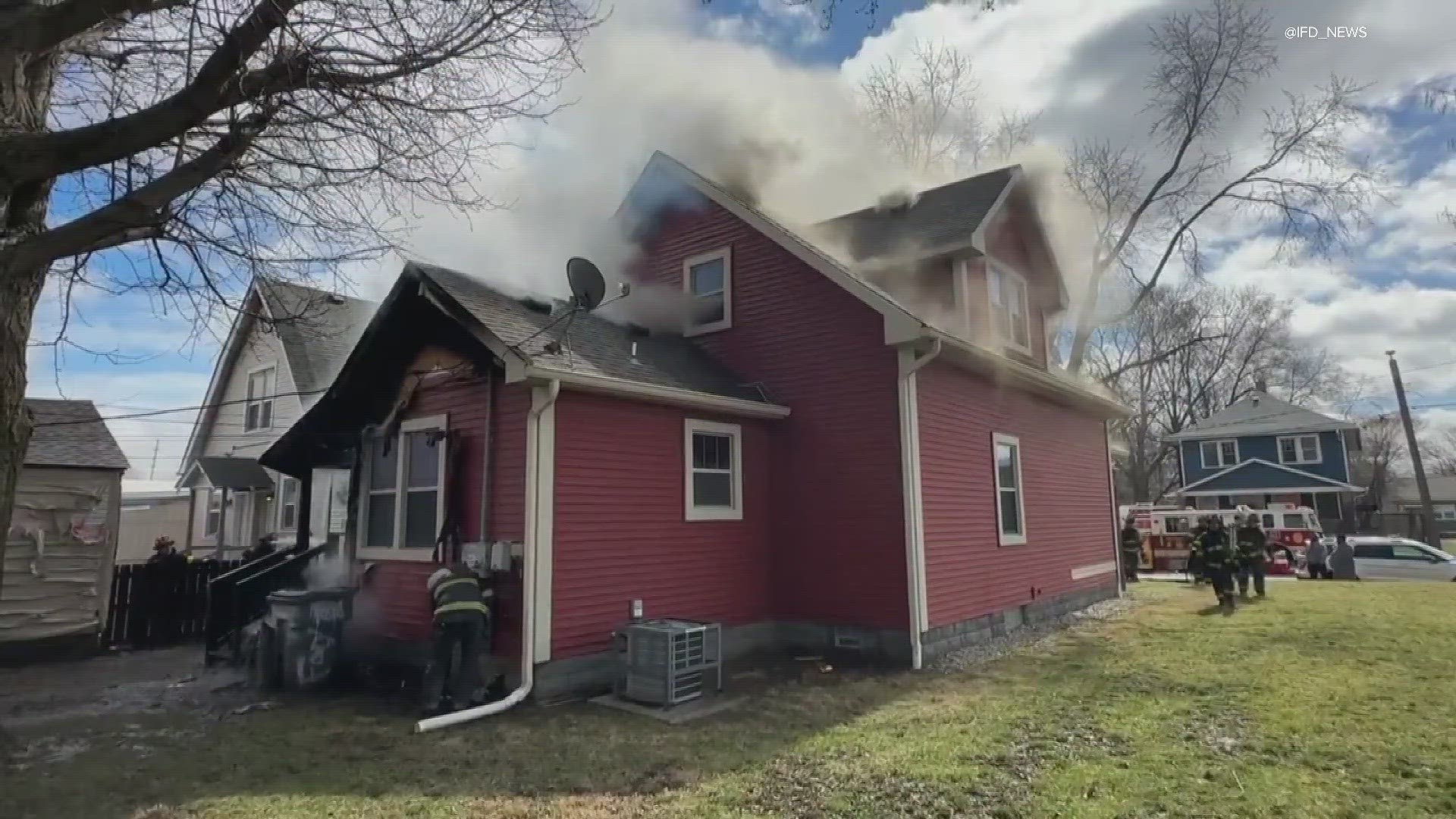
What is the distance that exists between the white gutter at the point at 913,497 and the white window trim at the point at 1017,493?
2.44 meters

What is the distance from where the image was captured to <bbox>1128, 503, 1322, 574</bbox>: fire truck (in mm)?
22859

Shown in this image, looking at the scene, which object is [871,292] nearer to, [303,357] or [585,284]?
[585,284]

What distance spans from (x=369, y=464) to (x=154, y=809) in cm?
515

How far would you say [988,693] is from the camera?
741 cm

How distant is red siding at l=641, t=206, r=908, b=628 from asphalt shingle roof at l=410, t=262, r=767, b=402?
2.15 ft

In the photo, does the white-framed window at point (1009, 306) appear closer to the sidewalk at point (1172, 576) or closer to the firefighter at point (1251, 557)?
the firefighter at point (1251, 557)

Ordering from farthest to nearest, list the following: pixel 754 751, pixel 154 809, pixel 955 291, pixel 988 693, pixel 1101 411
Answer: pixel 1101 411 → pixel 955 291 → pixel 988 693 → pixel 754 751 → pixel 154 809

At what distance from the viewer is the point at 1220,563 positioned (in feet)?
43.5

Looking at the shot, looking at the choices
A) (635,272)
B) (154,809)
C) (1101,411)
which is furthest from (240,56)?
(1101,411)

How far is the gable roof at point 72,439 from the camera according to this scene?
1120 cm

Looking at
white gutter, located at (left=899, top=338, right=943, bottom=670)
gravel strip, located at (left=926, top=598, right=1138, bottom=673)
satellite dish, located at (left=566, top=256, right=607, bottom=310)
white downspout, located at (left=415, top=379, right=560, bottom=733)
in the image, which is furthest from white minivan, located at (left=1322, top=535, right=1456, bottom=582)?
white downspout, located at (left=415, top=379, right=560, bottom=733)

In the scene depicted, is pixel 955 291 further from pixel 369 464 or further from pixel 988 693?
pixel 369 464

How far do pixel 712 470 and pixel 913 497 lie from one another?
239 centimetres

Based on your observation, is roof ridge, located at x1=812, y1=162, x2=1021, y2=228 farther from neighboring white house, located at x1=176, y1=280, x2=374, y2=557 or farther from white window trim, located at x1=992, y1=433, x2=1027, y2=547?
neighboring white house, located at x1=176, y1=280, x2=374, y2=557
